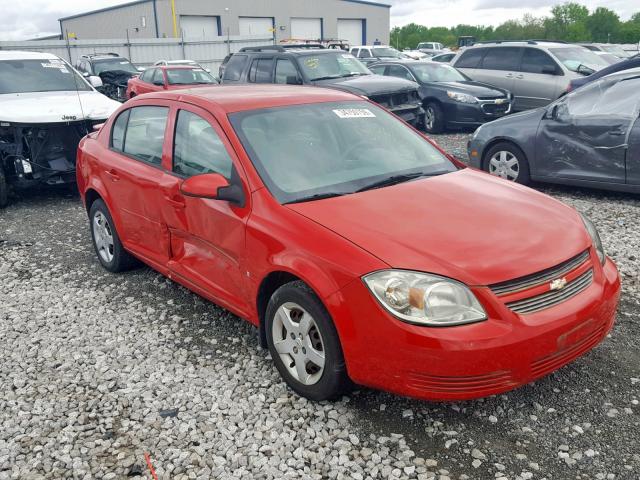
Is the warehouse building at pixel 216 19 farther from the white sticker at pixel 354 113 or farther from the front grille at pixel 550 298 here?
the front grille at pixel 550 298

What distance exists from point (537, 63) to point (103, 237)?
35.6 feet

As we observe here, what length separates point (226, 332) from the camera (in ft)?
14.0

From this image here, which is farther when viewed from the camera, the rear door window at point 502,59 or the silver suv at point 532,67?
the rear door window at point 502,59

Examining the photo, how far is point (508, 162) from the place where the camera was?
782cm

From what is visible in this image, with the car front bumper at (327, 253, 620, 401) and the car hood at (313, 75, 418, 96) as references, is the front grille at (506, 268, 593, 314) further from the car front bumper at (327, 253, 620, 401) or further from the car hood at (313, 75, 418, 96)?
the car hood at (313, 75, 418, 96)

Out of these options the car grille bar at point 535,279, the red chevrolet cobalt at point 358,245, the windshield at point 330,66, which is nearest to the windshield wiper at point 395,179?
the red chevrolet cobalt at point 358,245

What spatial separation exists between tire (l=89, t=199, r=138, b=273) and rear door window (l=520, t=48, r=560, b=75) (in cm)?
1059

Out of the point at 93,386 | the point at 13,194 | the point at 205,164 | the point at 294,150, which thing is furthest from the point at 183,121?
the point at 13,194

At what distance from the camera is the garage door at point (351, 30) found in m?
53.7

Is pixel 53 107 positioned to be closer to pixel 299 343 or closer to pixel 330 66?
pixel 330 66

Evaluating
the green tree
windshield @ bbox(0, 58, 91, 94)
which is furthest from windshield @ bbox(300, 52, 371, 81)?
the green tree

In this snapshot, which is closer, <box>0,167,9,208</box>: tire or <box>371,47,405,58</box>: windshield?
<box>0,167,9,208</box>: tire

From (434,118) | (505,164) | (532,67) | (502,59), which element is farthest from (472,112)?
(505,164)

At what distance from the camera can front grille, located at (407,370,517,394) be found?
278 centimetres
